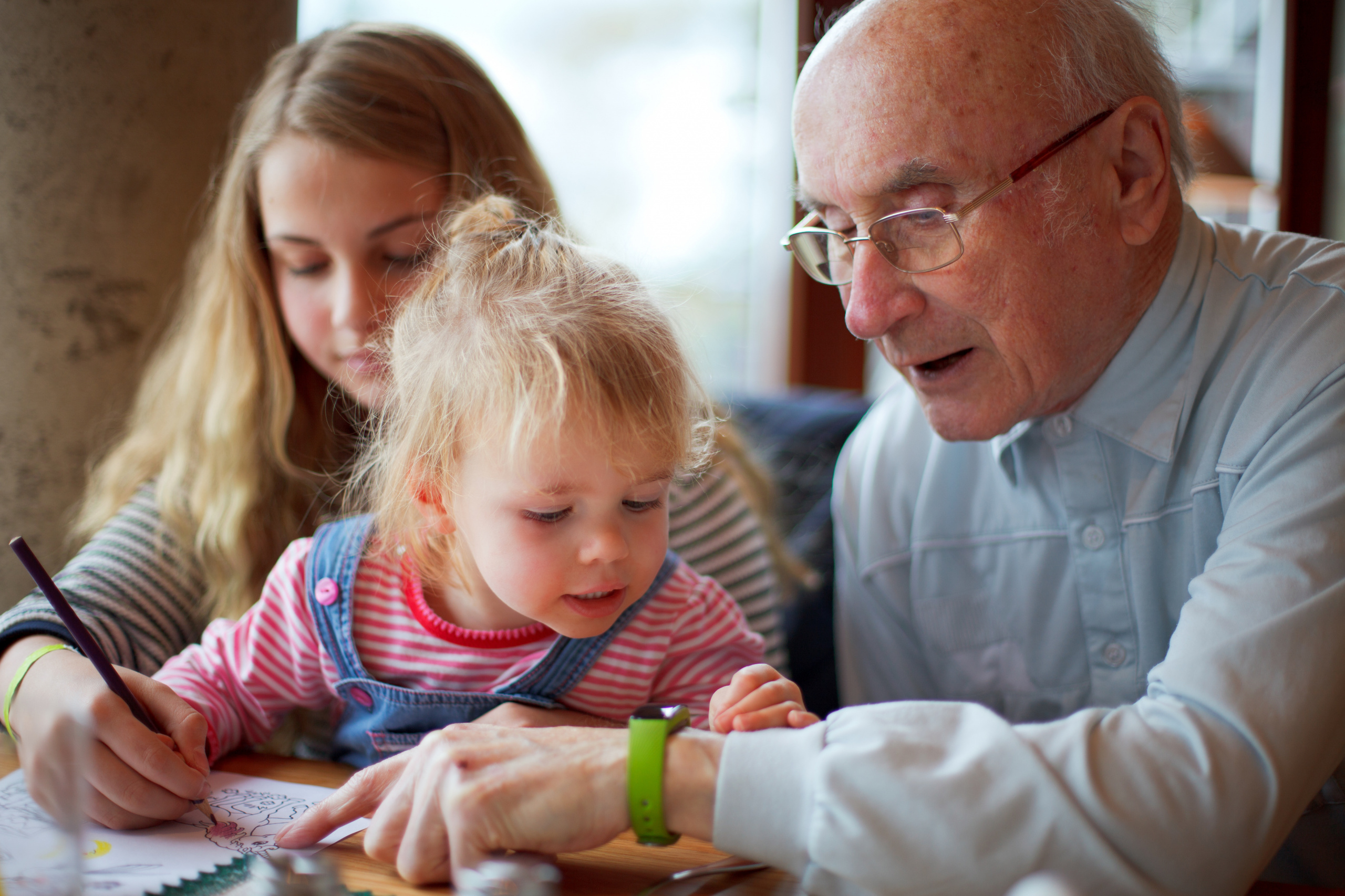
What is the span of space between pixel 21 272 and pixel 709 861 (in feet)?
4.85

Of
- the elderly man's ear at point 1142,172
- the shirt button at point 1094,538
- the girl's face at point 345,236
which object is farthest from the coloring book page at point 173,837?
the elderly man's ear at point 1142,172

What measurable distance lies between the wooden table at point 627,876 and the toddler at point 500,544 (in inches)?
9.8

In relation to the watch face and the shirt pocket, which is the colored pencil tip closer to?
the watch face

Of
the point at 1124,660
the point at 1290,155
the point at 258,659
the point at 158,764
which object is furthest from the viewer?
the point at 1290,155

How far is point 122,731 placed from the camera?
3.53 feet

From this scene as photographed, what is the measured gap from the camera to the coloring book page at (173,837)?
0.79 metres

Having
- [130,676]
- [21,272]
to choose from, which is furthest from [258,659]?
[21,272]

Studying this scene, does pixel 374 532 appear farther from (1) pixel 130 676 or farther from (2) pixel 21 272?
(2) pixel 21 272

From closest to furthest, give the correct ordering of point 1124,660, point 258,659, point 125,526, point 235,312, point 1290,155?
point 258,659, point 1124,660, point 125,526, point 235,312, point 1290,155

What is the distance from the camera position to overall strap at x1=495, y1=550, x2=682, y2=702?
1220 mm

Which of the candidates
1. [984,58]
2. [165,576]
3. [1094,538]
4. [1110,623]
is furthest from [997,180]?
[165,576]

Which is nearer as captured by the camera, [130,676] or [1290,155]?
[130,676]

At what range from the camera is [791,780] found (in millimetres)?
890

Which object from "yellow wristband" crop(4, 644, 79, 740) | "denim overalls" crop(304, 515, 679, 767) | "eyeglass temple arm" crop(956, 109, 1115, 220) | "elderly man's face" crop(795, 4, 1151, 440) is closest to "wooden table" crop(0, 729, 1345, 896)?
"denim overalls" crop(304, 515, 679, 767)
